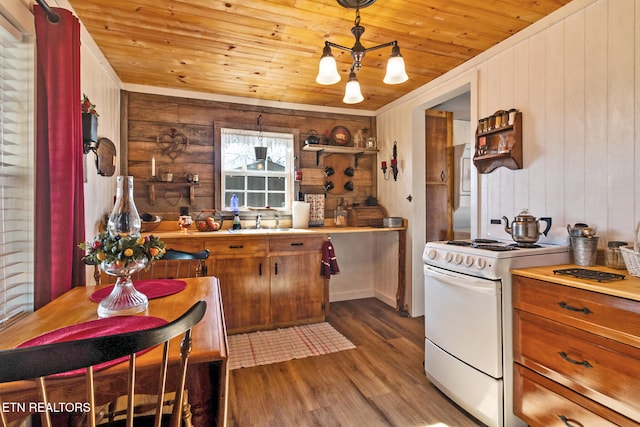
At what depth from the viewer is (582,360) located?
4.66 ft

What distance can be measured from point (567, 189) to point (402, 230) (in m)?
1.74

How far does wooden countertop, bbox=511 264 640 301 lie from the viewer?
4.17 ft

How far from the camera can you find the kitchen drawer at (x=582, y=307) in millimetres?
1256

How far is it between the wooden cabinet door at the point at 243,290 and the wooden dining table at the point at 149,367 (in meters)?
1.56

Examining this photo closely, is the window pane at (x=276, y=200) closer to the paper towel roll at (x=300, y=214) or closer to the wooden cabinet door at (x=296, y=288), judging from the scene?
the paper towel roll at (x=300, y=214)

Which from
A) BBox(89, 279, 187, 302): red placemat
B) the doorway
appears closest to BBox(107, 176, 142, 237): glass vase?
BBox(89, 279, 187, 302): red placemat

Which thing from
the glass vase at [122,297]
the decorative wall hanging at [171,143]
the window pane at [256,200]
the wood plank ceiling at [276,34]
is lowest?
the glass vase at [122,297]

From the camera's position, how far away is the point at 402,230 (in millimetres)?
3566

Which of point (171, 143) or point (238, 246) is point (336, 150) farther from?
point (171, 143)

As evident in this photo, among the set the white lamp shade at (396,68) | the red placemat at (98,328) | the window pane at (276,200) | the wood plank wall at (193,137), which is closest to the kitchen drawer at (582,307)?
the white lamp shade at (396,68)

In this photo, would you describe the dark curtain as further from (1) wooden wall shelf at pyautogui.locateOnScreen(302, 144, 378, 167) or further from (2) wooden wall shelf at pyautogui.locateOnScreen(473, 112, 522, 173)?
(2) wooden wall shelf at pyautogui.locateOnScreen(473, 112, 522, 173)

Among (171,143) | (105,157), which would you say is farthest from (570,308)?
(171,143)

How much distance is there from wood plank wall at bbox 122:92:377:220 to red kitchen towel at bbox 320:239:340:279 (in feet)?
2.60

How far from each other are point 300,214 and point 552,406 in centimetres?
269
